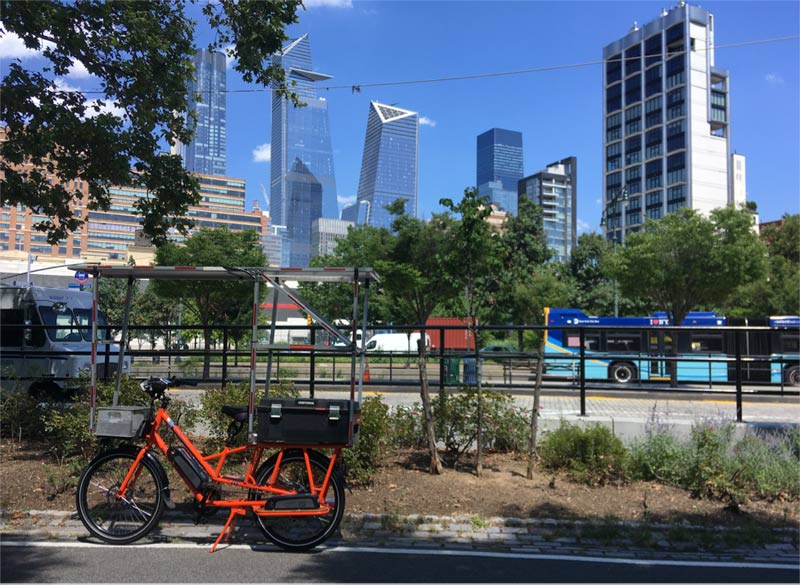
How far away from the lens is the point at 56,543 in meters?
5.23

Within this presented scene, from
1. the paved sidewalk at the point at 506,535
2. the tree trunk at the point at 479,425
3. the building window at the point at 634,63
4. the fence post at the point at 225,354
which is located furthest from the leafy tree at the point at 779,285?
the building window at the point at 634,63

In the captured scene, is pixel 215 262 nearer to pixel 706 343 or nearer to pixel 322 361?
pixel 322 361

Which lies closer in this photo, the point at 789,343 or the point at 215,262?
the point at 789,343

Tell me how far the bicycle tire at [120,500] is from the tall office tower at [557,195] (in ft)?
585

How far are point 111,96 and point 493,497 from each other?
7733 millimetres

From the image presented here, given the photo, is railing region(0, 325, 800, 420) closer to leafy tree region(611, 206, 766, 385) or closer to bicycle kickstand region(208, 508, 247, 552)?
bicycle kickstand region(208, 508, 247, 552)

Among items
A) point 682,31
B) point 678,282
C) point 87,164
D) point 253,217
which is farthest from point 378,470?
point 253,217

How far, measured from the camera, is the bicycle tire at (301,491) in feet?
17.1

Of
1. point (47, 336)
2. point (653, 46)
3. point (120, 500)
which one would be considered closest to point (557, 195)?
point (653, 46)

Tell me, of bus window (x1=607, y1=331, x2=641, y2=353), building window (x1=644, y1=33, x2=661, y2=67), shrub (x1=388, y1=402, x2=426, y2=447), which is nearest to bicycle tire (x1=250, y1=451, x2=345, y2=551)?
shrub (x1=388, y1=402, x2=426, y2=447)

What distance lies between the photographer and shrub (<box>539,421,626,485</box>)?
717 cm

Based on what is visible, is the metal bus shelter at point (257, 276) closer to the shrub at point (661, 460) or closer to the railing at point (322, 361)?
the railing at point (322, 361)

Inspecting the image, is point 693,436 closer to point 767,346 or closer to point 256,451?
point 256,451

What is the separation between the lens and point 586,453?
743 cm
